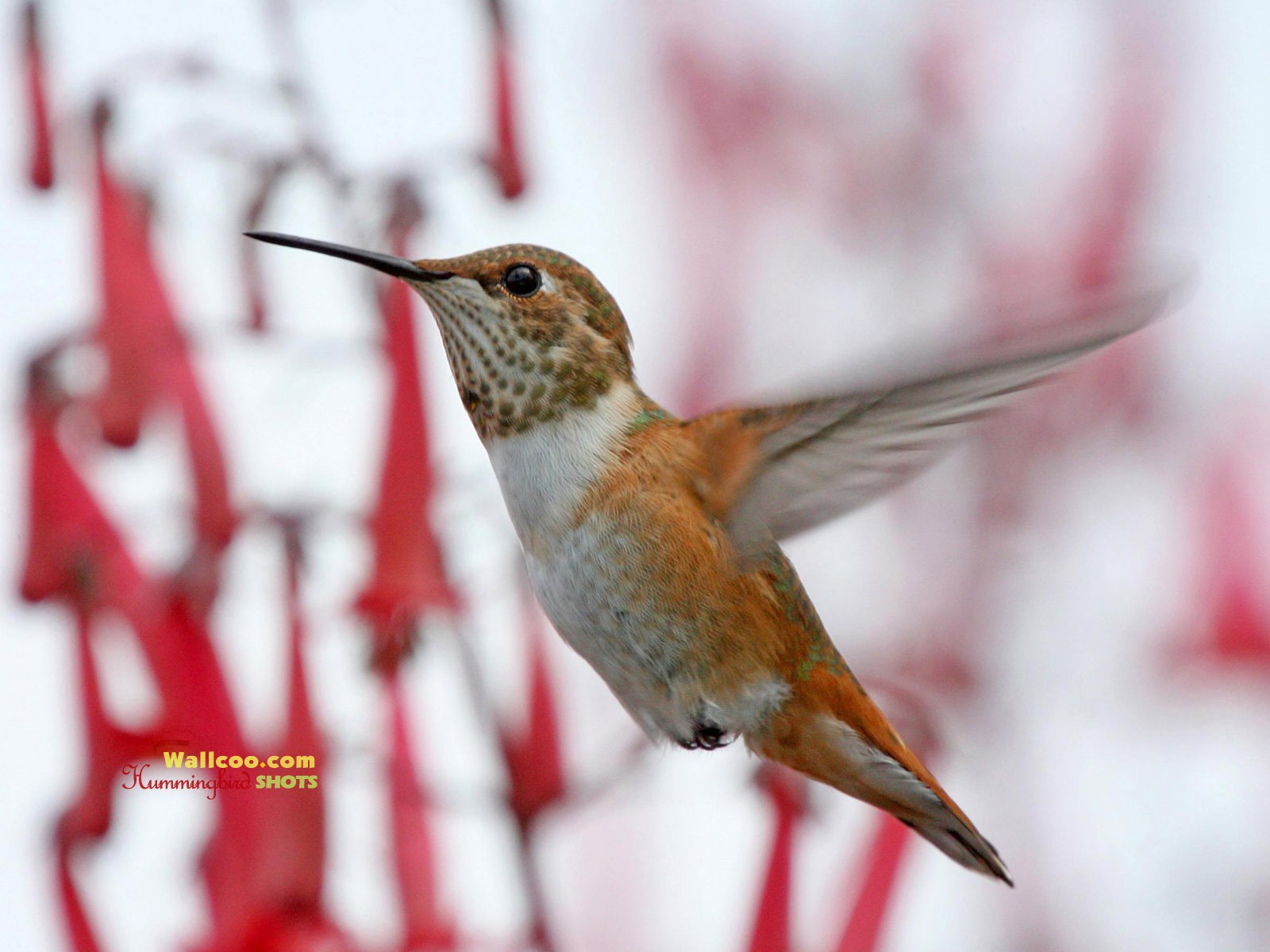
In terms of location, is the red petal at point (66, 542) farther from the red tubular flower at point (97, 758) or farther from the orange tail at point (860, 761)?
the orange tail at point (860, 761)

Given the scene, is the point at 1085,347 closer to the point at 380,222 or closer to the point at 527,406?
the point at 527,406

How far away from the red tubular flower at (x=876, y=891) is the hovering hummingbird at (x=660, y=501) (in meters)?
0.36

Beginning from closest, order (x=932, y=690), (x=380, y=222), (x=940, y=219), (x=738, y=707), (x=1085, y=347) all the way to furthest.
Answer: (x=1085, y=347), (x=738, y=707), (x=380, y=222), (x=932, y=690), (x=940, y=219)

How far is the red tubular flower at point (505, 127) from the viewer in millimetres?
1833

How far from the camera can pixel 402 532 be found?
1865 mm

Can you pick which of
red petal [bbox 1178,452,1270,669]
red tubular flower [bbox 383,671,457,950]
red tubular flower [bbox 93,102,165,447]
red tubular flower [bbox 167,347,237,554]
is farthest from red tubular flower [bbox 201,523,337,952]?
red petal [bbox 1178,452,1270,669]

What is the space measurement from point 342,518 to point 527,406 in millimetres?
419

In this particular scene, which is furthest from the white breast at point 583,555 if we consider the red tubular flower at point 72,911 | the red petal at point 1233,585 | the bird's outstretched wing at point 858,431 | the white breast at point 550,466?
the red petal at point 1233,585

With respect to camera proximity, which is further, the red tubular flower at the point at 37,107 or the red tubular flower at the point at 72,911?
the red tubular flower at the point at 37,107

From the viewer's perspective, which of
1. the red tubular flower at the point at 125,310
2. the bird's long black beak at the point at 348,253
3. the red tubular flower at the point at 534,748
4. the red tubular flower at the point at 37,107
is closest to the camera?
the bird's long black beak at the point at 348,253

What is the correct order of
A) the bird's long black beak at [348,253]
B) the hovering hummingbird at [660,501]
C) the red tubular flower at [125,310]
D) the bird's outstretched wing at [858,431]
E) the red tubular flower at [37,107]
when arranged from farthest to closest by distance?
the red tubular flower at [37,107] → the red tubular flower at [125,310] → the hovering hummingbird at [660,501] → the bird's long black beak at [348,253] → the bird's outstretched wing at [858,431]

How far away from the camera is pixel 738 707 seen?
5.50 ft

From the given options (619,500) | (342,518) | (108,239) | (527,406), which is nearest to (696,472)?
(619,500)

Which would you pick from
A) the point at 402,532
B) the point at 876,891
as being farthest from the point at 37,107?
the point at 876,891
